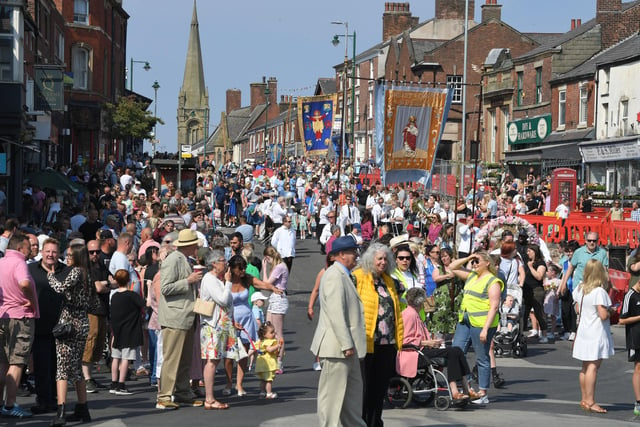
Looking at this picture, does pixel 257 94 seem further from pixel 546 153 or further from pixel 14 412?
pixel 14 412

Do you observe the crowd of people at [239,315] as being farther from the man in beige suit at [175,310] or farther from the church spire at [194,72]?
the church spire at [194,72]

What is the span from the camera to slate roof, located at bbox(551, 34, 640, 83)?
41084mm

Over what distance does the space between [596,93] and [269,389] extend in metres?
34.5

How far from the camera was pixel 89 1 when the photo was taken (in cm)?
5603

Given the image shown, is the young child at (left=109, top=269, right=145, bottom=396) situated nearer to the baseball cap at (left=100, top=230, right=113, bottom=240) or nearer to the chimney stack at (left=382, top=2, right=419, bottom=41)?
the baseball cap at (left=100, top=230, right=113, bottom=240)

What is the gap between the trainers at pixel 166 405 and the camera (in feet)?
37.0

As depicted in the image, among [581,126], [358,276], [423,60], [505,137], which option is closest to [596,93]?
[581,126]

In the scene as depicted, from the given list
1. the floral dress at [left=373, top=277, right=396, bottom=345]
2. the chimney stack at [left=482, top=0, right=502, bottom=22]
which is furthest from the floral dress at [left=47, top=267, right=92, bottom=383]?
the chimney stack at [left=482, top=0, right=502, bottom=22]

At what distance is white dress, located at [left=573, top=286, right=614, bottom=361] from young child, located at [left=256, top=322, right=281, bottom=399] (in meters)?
3.54

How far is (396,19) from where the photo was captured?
77.4 meters

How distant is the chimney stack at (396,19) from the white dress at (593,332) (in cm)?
6692

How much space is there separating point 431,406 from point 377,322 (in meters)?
2.93

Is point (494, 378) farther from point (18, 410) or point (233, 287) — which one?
point (18, 410)

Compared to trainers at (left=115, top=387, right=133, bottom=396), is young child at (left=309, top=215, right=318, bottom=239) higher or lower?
higher
